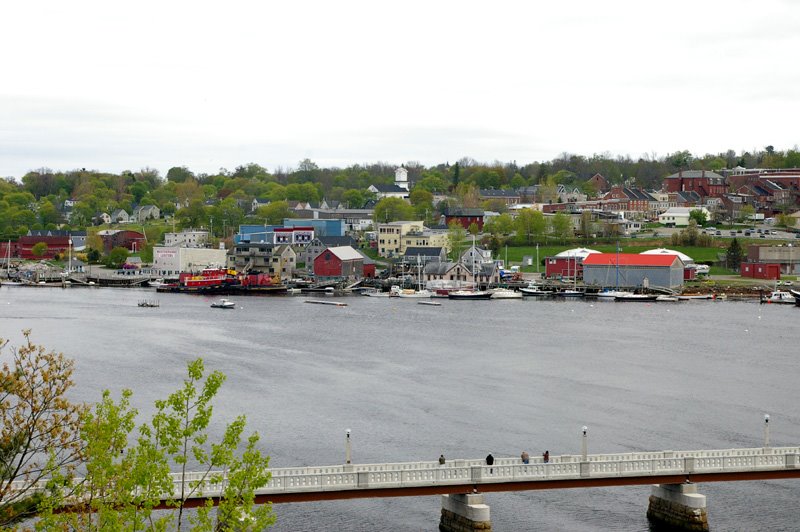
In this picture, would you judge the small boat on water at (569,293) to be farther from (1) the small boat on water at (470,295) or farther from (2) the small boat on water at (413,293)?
(2) the small boat on water at (413,293)

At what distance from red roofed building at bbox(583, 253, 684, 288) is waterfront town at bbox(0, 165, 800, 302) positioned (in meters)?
0.10

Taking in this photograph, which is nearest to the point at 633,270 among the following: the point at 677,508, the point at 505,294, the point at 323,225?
the point at 505,294

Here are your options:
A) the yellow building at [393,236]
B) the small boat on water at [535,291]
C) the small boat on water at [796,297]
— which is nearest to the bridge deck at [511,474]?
the small boat on water at [796,297]

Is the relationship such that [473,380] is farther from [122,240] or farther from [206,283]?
[122,240]

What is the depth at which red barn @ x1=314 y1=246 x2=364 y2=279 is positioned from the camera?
306 ft

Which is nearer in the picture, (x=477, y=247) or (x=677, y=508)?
(x=677, y=508)

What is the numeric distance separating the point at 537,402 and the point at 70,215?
385ft

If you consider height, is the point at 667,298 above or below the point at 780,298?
below

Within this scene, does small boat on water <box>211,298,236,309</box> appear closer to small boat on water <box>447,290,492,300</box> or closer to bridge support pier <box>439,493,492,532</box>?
small boat on water <box>447,290,492,300</box>

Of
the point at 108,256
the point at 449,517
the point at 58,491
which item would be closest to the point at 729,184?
the point at 108,256

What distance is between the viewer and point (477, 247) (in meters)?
102

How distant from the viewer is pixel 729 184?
13812cm

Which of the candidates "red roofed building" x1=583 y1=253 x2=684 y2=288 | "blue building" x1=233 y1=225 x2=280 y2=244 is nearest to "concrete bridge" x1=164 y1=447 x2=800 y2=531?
"red roofed building" x1=583 y1=253 x2=684 y2=288

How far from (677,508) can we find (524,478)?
343 cm
